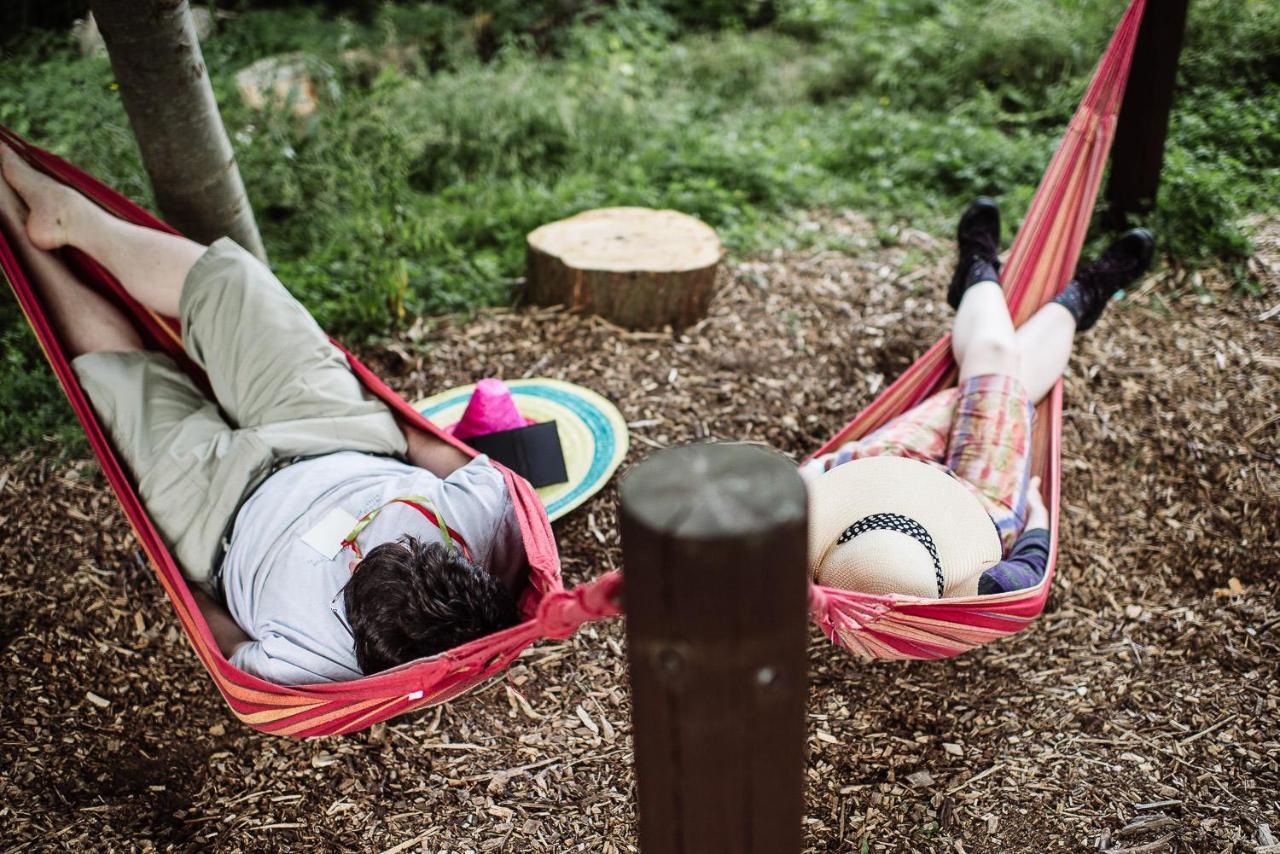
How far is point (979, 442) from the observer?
85.8 inches

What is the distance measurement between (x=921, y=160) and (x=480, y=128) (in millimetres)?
2021

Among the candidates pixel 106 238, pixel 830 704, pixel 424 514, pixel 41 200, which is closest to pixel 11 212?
pixel 41 200

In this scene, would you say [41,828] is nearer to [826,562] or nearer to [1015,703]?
[826,562]

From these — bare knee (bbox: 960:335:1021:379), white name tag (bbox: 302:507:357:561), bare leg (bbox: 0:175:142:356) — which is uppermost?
bare leg (bbox: 0:175:142:356)

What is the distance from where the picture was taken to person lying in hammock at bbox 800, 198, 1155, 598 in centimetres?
180

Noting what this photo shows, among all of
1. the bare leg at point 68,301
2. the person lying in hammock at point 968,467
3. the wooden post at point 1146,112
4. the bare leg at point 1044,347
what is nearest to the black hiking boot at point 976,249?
the person lying in hammock at point 968,467

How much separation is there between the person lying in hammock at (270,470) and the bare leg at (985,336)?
1.26 meters

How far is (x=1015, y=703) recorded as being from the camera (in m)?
2.09

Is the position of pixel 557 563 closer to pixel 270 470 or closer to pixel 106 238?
pixel 270 470

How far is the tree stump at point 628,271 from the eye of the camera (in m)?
3.12

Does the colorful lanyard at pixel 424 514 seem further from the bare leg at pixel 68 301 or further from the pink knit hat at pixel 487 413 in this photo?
the bare leg at pixel 68 301

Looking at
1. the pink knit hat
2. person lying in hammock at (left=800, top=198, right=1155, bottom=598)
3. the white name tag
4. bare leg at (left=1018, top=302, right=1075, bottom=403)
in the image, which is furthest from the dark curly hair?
bare leg at (left=1018, top=302, right=1075, bottom=403)

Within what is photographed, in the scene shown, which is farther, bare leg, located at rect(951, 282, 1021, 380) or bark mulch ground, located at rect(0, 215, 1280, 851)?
bare leg, located at rect(951, 282, 1021, 380)

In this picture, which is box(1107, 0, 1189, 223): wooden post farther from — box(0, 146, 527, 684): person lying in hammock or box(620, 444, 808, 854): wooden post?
box(620, 444, 808, 854): wooden post
